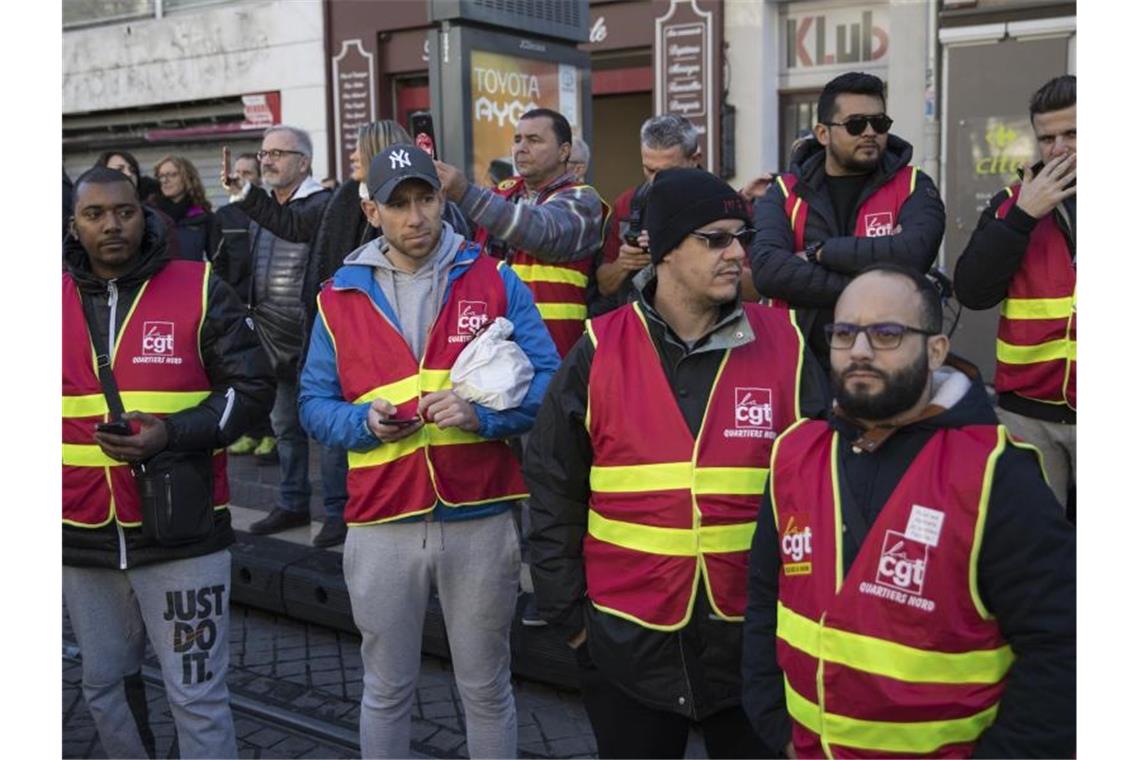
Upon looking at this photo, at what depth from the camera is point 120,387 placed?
4113 mm

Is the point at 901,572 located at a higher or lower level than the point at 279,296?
lower

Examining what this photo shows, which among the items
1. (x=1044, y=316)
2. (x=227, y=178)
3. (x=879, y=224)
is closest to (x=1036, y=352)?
(x=1044, y=316)

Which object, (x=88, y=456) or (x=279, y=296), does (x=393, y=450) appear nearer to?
(x=88, y=456)

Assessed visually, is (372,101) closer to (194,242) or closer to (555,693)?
(194,242)

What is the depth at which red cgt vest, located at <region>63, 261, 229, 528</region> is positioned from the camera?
4113 millimetres

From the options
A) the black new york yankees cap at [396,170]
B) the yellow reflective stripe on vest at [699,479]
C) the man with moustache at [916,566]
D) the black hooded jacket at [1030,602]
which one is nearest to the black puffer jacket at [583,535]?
the yellow reflective stripe on vest at [699,479]

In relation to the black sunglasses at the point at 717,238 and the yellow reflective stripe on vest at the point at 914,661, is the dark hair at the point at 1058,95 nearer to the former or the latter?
the black sunglasses at the point at 717,238

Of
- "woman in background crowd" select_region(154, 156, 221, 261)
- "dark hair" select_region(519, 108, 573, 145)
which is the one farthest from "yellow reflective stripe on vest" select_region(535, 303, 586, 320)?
"woman in background crowd" select_region(154, 156, 221, 261)

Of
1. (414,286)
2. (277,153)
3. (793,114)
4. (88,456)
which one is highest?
(793,114)

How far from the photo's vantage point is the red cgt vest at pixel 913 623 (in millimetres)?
2469

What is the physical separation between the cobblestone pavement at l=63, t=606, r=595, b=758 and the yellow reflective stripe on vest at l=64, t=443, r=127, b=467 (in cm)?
145

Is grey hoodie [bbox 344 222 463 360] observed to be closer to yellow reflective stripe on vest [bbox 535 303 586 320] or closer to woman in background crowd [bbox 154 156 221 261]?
yellow reflective stripe on vest [bbox 535 303 586 320]

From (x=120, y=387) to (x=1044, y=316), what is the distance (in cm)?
304

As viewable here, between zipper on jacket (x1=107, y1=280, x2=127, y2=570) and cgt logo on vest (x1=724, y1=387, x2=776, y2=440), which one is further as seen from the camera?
zipper on jacket (x1=107, y1=280, x2=127, y2=570)
